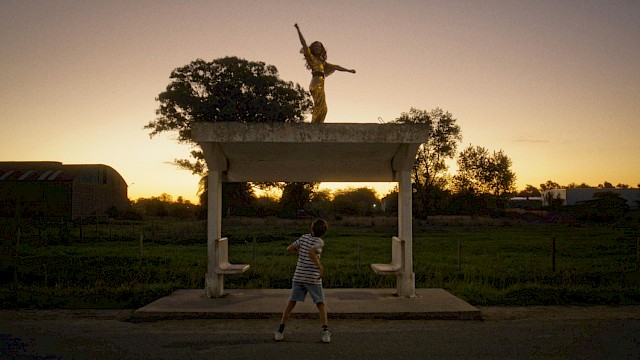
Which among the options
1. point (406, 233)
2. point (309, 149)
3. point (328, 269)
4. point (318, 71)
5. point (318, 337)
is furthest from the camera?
point (328, 269)

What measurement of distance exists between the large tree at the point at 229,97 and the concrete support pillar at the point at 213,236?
92.9 ft

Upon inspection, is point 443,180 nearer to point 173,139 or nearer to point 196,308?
point 173,139

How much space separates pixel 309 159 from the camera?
11336mm

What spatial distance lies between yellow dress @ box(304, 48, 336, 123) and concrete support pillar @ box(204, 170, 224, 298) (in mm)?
2226

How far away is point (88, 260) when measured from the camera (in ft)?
58.4

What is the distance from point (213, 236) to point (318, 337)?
3496 mm

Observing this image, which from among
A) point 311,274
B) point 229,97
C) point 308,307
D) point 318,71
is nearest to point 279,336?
point 311,274

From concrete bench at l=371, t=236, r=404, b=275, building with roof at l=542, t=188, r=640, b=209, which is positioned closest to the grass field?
concrete bench at l=371, t=236, r=404, b=275

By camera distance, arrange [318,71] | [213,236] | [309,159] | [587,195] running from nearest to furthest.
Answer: [213,236]
[318,71]
[309,159]
[587,195]

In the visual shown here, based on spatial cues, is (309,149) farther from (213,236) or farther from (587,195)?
(587,195)

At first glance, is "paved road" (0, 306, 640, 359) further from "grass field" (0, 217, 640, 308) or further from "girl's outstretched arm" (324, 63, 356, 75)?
"girl's outstretched arm" (324, 63, 356, 75)

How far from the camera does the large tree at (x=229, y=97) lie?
127 feet

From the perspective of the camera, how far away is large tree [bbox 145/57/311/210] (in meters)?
38.6

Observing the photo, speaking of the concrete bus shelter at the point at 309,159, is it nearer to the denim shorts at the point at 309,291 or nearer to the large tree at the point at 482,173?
the denim shorts at the point at 309,291
